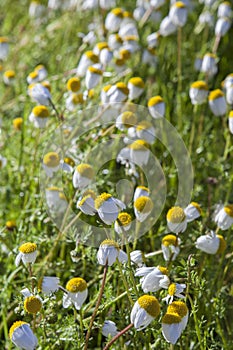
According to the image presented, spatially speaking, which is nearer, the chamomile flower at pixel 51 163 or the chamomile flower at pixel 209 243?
the chamomile flower at pixel 209 243

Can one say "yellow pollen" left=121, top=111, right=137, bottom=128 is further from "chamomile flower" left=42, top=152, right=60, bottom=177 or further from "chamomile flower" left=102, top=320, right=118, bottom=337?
Result: "chamomile flower" left=102, top=320, right=118, bottom=337

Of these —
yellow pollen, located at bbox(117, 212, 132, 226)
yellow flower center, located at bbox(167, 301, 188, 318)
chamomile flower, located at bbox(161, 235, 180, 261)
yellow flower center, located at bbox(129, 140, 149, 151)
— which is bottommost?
→ chamomile flower, located at bbox(161, 235, 180, 261)

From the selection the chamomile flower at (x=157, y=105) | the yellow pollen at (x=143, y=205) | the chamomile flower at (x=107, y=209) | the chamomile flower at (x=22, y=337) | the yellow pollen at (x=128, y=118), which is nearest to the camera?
the chamomile flower at (x=22, y=337)

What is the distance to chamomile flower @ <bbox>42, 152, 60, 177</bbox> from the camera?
1.95m

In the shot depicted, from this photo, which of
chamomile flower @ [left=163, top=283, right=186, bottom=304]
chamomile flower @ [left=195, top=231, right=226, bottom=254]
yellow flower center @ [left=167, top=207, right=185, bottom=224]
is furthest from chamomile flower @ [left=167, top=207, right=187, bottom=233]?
chamomile flower @ [left=163, top=283, right=186, bottom=304]

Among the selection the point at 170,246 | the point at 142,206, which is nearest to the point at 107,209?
the point at 142,206

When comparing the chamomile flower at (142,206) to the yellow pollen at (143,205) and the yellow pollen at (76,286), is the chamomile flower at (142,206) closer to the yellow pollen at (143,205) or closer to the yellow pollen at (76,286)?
the yellow pollen at (143,205)

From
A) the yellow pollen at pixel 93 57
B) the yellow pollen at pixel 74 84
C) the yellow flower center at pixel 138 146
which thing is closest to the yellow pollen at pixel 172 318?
the yellow flower center at pixel 138 146

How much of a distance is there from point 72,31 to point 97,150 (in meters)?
1.58

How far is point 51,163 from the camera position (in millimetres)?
1946

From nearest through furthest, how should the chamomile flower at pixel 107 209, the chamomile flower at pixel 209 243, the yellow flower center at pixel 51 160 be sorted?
1. the chamomile flower at pixel 107 209
2. the chamomile flower at pixel 209 243
3. the yellow flower center at pixel 51 160

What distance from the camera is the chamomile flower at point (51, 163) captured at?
1.95 m

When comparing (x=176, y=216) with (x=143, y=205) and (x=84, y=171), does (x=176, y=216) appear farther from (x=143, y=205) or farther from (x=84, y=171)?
(x=84, y=171)

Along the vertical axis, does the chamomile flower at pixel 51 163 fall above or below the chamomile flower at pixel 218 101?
above
